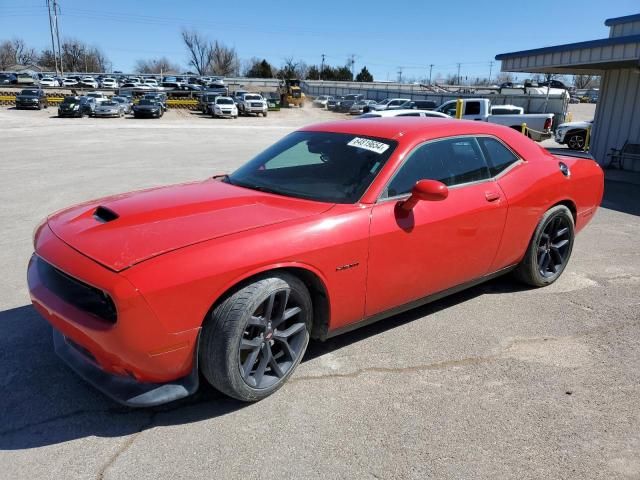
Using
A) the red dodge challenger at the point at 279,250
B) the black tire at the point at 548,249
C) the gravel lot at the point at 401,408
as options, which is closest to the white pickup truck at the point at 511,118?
the black tire at the point at 548,249

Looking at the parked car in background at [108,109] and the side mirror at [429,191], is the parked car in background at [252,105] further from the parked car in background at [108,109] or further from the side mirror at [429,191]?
the side mirror at [429,191]

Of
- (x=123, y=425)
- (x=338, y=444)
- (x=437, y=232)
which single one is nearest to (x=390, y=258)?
(x=437, y=232)

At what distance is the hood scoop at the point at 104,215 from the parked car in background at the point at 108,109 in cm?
3577

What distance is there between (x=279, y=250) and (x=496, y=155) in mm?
2267

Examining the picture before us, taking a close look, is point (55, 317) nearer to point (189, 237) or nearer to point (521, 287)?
point (189, 237)

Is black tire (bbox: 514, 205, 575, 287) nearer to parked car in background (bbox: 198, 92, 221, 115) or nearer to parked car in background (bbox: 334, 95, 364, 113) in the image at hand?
parked car in background (bbox: 198, 92, 221, 115)

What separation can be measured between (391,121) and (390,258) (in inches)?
53.8

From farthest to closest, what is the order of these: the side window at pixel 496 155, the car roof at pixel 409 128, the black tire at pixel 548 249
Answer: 1. the black tire at pixel 548 249
2. the side window at pixel 496 155
3. the car roof at pixel 409 128

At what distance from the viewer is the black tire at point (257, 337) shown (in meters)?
2.62

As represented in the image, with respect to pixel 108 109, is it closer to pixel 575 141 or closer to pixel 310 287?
pixel 575 141

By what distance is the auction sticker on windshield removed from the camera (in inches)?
138

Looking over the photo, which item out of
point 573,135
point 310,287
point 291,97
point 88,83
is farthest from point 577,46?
point 88,83

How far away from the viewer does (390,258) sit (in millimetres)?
3236

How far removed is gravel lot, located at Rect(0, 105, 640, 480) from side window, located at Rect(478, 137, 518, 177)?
1167 millimetres
